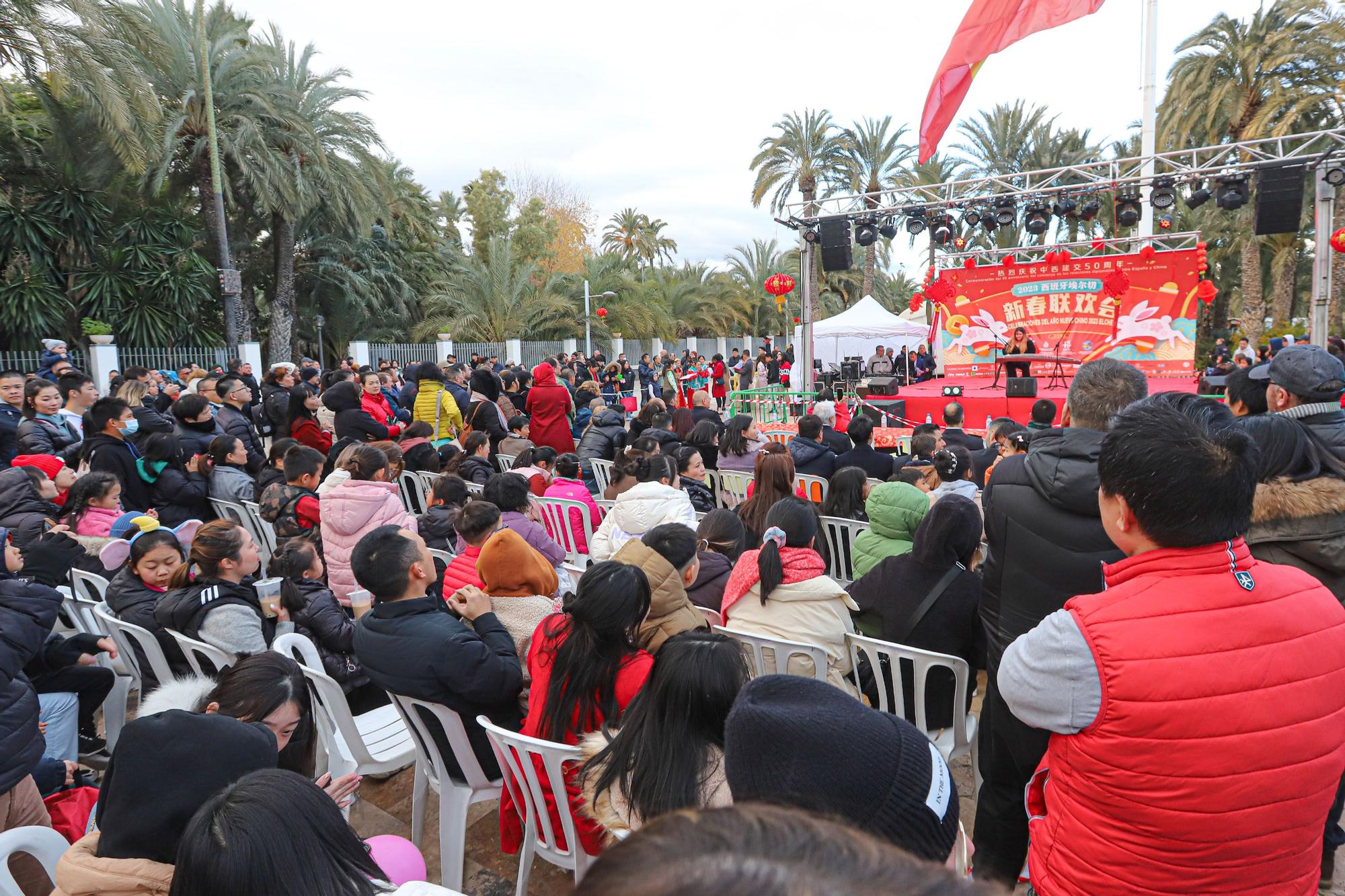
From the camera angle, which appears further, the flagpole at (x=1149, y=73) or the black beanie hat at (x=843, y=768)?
the flagpole at (x=1149, y=73)

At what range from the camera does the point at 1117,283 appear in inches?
624

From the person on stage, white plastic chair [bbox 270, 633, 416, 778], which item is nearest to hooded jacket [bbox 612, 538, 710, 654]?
white plastic chair [bbox 270, 633, 416, 778]

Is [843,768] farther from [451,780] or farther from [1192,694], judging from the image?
[451,780]

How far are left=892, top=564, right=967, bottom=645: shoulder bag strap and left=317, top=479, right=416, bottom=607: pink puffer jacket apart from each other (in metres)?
2.52

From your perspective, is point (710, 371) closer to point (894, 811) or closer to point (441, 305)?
point (441, 305)

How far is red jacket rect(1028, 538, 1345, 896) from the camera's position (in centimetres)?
139

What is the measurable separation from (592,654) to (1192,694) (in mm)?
1495

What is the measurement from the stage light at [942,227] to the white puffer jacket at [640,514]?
11.1 metres

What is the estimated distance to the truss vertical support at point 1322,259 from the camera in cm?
1066

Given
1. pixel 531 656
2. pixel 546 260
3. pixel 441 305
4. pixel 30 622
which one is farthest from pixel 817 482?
pixel 546 260

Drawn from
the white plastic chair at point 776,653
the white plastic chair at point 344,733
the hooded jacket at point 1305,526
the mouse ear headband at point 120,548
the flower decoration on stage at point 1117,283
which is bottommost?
the white plastic chair at point 344,733

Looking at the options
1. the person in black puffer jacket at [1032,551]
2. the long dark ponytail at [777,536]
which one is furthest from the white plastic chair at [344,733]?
the person in black puffer jacket at [1032,551]

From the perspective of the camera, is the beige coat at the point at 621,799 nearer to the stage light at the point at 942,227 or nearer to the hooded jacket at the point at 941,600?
the hooded jacket at the point at 941,600

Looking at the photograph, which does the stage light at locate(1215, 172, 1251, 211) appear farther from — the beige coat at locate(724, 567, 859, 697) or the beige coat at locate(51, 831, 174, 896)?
the beige coat at locate(51, 831, 174, 896)
